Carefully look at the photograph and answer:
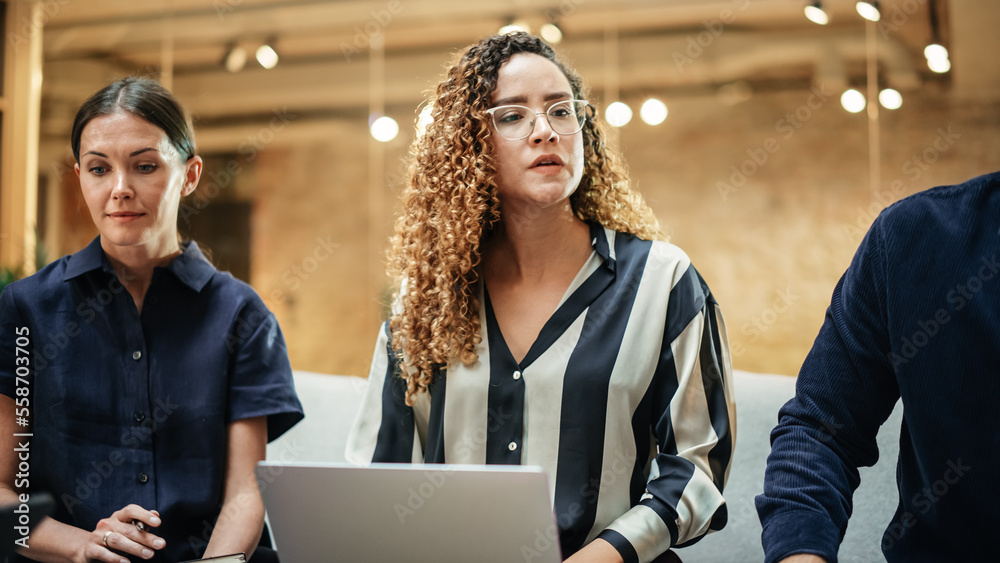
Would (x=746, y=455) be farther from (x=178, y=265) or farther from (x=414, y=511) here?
(x=178, y=265)

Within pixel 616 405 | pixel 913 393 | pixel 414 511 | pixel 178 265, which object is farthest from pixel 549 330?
pixel 178 265

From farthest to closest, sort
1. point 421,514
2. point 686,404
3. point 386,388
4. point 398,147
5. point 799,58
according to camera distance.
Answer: point 398,147
point 799,58
point 386,388
point 686,404
point 421,514

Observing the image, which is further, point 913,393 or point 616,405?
point 616,405

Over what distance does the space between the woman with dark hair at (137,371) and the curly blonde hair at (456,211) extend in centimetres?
33

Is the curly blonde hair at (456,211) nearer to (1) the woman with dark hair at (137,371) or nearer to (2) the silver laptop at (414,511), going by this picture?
(1) the woman with dark hair at (137,371)

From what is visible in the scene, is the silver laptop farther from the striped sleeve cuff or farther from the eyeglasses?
Result: the eyeglasses

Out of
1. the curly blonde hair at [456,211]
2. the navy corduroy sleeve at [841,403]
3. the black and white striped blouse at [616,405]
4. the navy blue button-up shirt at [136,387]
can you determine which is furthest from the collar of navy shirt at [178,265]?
the navy corduroy sleeve at [841,403]

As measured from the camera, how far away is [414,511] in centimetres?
117

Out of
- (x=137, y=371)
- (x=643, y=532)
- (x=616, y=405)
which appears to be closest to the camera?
(x=643, y=532)

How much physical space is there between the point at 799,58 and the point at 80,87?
4.81 metres

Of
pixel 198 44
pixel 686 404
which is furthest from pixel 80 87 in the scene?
pixel 686 404

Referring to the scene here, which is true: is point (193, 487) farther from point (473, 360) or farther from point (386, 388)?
point (473, 360)

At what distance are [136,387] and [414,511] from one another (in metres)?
0.82

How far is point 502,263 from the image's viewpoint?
184cm
